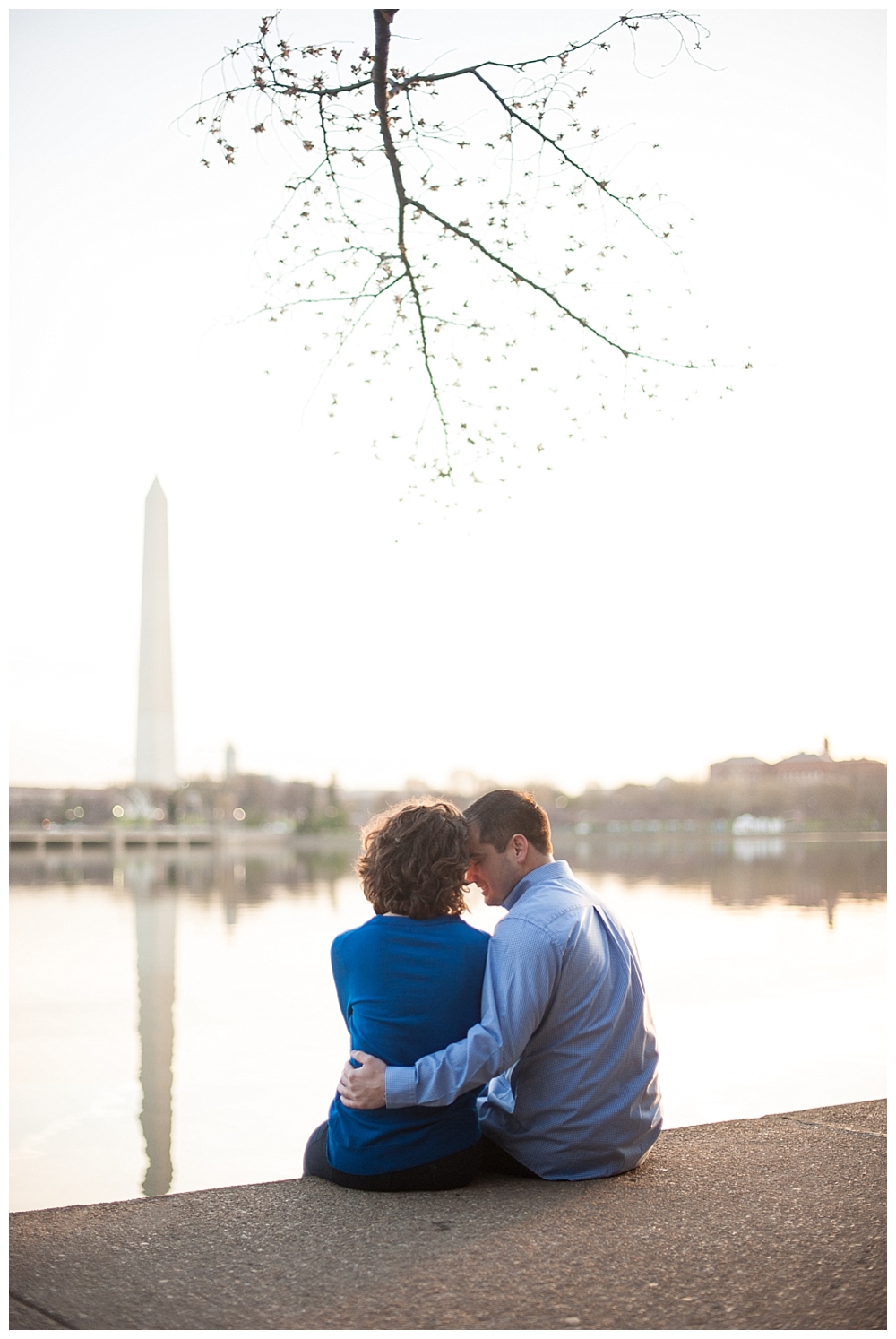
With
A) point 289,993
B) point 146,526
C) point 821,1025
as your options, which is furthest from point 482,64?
point 146,526

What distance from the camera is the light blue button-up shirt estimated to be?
9.29ft

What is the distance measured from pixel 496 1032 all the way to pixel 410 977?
0.24 metres

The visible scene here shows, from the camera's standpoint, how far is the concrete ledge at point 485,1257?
2.27 meters

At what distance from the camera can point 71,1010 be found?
35.7ft

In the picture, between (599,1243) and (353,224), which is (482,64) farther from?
(599,1243)

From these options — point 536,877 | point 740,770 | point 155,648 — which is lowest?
point 740,770

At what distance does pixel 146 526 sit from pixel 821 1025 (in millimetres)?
43118

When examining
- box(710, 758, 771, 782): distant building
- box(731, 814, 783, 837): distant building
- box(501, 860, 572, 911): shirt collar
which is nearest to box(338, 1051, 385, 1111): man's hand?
box(501, 860, 572, 911): shirt collar

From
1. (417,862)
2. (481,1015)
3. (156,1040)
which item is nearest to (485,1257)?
(481,1015)

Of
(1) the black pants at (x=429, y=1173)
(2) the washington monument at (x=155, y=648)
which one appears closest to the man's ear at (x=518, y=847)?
(1) the black pants at (x=429, y=1173)

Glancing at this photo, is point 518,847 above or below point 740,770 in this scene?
above

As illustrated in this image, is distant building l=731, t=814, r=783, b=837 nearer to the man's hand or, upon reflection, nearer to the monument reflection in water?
the monument reflection in water

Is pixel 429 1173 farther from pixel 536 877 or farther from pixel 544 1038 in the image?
pixel 536 877

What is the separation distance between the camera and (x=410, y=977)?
9.50 feet
